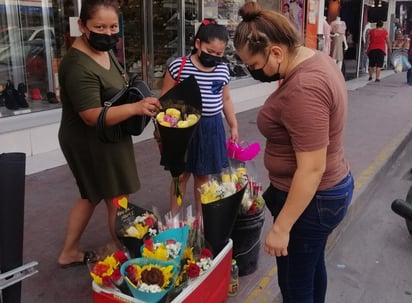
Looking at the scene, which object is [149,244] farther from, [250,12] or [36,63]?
[36,63]

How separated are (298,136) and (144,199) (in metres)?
2.81

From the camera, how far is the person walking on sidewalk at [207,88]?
3100 millimetres

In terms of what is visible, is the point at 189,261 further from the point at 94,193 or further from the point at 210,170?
the point at 210,170

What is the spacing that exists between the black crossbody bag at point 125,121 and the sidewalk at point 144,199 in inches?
39.0

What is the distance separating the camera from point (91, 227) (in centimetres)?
369

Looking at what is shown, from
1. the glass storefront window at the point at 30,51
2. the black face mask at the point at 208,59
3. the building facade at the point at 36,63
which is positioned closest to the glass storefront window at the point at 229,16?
the building facade at the point at 36,63

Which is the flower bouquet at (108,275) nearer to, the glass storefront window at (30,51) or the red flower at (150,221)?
the red flower at (150,221)

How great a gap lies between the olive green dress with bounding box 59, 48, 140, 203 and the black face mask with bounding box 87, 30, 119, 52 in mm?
76

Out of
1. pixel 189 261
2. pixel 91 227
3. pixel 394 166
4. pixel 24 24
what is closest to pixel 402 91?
pixel 394 166

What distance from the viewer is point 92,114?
240 centimetres

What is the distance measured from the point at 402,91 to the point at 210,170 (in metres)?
10.3

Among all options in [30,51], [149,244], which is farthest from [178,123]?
[30,51]

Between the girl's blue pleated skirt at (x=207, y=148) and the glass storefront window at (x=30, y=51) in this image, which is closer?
the girl's blue pleated skirt at (x=207, y=148)

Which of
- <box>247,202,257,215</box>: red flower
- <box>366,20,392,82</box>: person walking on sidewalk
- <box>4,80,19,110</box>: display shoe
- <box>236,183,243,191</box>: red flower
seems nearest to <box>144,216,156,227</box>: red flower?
<box>236,183,243,191</box>: red flower
